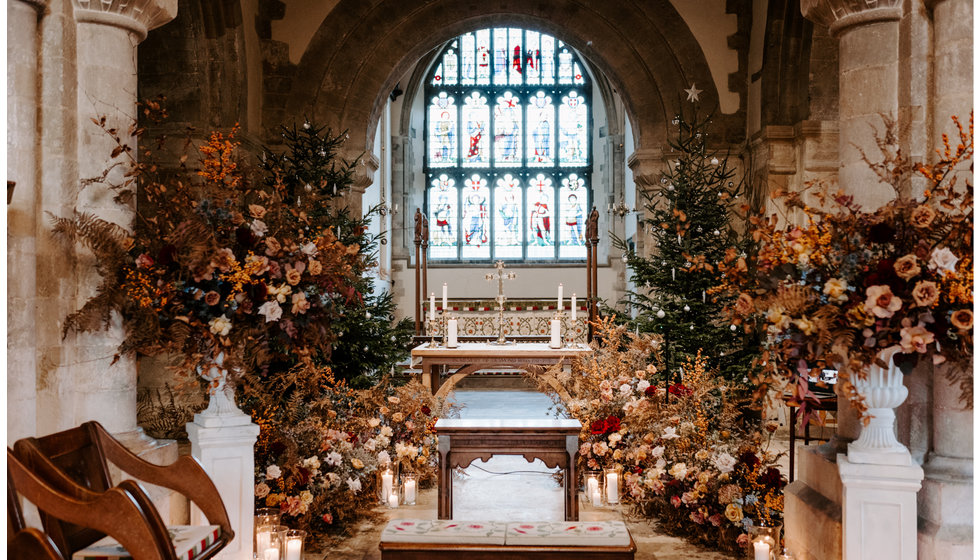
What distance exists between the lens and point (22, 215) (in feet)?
10.2

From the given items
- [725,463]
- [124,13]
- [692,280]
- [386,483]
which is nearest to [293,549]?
[386,483]

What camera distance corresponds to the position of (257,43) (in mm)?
7238

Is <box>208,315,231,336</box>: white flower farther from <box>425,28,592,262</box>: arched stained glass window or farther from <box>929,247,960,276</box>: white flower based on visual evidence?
<box>425,28,592,262</box>: arched stained glass window

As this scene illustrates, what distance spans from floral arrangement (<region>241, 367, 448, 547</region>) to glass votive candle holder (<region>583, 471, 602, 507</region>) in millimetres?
1021

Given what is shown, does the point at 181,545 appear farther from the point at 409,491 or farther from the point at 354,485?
the point at 409,491

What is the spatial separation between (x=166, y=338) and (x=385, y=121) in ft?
32.3

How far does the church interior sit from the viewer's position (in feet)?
8.37

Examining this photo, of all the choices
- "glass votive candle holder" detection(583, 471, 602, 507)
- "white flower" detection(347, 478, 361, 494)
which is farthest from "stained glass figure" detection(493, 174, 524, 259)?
"white flower" detection(347, 478, 361, 494)

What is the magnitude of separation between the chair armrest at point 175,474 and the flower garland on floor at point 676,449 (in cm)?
226

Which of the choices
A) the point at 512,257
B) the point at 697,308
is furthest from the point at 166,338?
the point at 512,257

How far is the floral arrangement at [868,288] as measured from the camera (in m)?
2.38

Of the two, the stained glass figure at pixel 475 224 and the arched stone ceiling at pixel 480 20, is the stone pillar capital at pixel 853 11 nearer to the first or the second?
the arched stone ceiling at pixel 480 20

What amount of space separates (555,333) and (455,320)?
2.71 feet

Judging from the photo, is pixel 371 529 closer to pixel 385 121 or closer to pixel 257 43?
pixel 257 43
